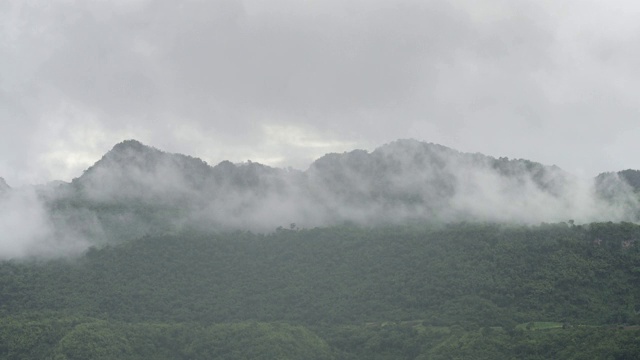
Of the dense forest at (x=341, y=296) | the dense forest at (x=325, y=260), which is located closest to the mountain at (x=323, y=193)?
the dense forest at (x=325, y=260)

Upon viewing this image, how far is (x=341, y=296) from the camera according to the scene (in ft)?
393

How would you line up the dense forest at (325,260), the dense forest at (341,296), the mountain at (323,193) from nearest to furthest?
the dense forest at (341,296) < the dense forest at (325,260) < the mountain at (323,193)

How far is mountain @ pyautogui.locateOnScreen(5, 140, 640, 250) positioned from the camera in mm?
148500

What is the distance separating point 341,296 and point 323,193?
56065 mm

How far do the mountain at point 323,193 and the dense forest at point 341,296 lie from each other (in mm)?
15092

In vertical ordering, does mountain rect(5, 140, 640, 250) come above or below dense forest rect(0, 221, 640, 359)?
above

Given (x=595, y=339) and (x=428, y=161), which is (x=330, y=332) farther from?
(x=428, y=161)

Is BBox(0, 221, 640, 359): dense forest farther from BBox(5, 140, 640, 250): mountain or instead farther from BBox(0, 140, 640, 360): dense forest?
BBox(5, 140, 640, 250): mountain

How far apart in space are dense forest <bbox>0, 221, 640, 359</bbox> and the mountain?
15092 mm

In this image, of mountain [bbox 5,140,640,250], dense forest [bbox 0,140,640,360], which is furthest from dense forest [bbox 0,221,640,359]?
mountain [bbox 5,140,640,250]

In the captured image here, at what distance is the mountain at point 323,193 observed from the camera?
14850 centimetres

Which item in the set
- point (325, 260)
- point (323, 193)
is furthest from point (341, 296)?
point (323, 193)

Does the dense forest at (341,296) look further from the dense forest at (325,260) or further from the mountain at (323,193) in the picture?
the mountain at (323,193)

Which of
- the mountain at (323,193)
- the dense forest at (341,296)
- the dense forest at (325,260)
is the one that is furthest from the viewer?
the mountain at (323,193)
